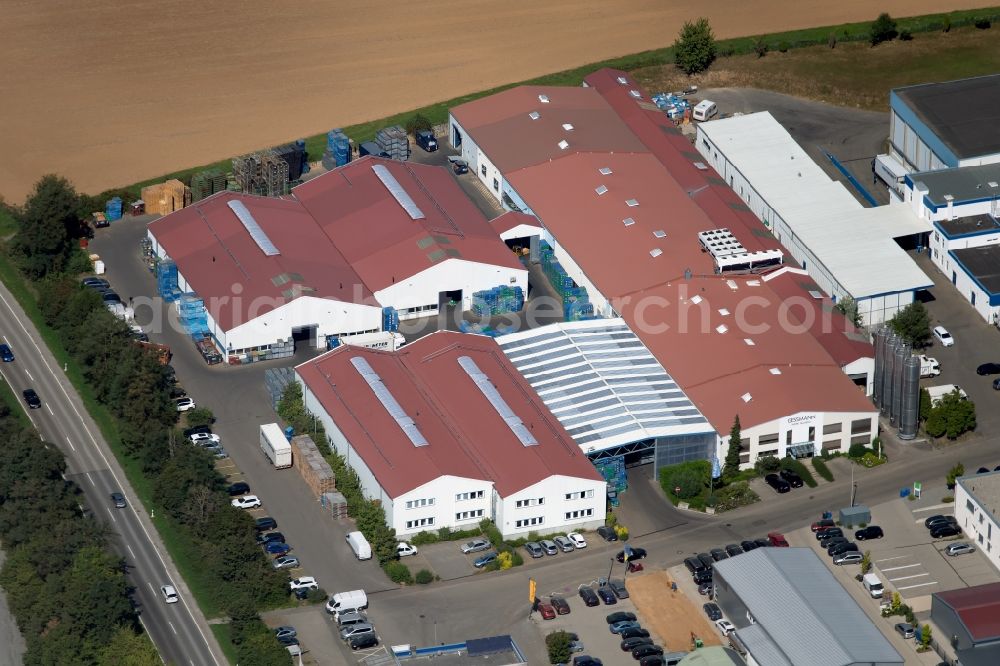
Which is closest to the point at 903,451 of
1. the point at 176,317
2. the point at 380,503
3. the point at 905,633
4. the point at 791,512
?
the point at 791,512

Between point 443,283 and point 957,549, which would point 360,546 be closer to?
point 443,283

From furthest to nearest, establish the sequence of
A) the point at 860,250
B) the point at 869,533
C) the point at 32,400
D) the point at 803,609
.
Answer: the point at 860,250 → the point at 32,400 → the point at 869,533 → the point at 803,609

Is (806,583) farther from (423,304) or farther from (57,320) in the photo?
(57,320)

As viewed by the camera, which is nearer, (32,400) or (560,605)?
(560,605)

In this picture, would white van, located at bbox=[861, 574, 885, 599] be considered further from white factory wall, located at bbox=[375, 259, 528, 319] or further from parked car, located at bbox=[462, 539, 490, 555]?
white factory wall, located at bbox=[375, 259, 528, 319]

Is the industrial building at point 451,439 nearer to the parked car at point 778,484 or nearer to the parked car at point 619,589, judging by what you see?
the parked car at point 619,589

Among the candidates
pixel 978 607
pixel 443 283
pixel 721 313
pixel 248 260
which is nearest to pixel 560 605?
pixel 978 607
